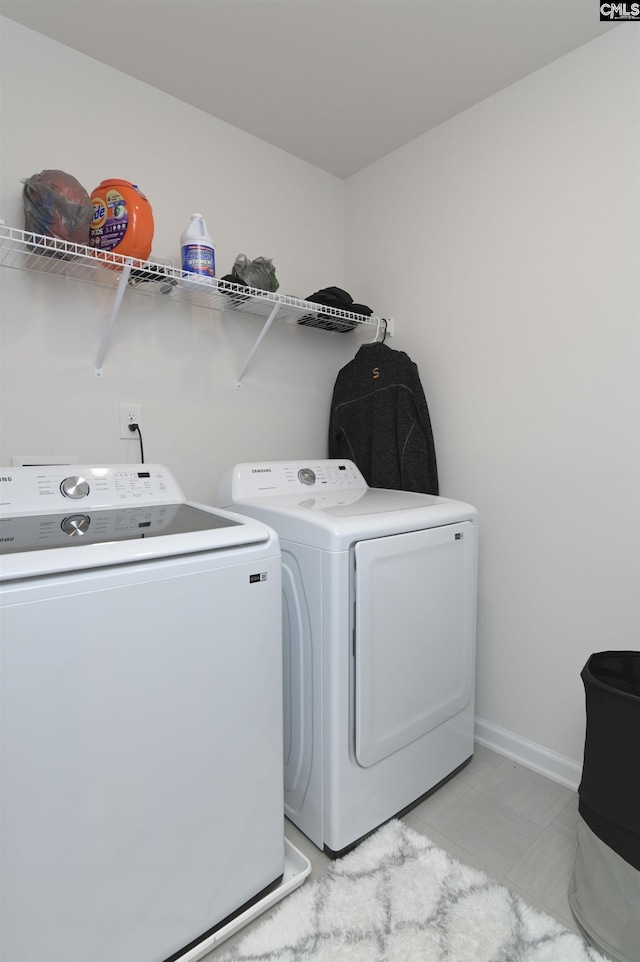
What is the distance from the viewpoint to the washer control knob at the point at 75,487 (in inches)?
56.1

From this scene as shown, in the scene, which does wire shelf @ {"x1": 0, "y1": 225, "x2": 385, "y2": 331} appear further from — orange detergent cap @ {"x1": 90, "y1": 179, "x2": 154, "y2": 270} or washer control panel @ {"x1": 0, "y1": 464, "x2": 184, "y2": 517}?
washer control panel @ {"x1": 0, "y1": 464, "x2": 184, "y2": 517}

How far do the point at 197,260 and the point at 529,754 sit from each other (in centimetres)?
213

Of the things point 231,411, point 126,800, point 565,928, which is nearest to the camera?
point 126,800

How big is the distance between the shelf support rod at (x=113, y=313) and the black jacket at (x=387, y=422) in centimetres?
107

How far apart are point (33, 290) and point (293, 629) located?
4.38ft

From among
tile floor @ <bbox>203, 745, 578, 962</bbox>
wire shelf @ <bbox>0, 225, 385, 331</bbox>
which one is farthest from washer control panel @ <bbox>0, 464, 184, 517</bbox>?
tile floor @ <bbox>203, 745, 578, 962</bbox>

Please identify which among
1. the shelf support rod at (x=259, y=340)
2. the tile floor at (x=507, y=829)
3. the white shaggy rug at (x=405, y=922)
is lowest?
the tile floor at (x=507, y=829)

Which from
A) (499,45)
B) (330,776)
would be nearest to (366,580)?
(330,776)

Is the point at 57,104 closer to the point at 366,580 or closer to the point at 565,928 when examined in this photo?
the point at 366,580

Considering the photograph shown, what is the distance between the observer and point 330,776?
142 cm

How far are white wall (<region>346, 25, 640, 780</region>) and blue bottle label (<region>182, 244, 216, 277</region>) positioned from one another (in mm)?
955

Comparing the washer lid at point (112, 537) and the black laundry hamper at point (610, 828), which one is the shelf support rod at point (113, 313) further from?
the black laundry hamper at point (610, 828)

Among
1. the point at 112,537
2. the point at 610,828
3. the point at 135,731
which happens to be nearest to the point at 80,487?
the point at 112,537

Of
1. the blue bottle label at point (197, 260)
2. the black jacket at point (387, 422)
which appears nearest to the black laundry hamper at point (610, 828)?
the black jacket at point (387, 422)
